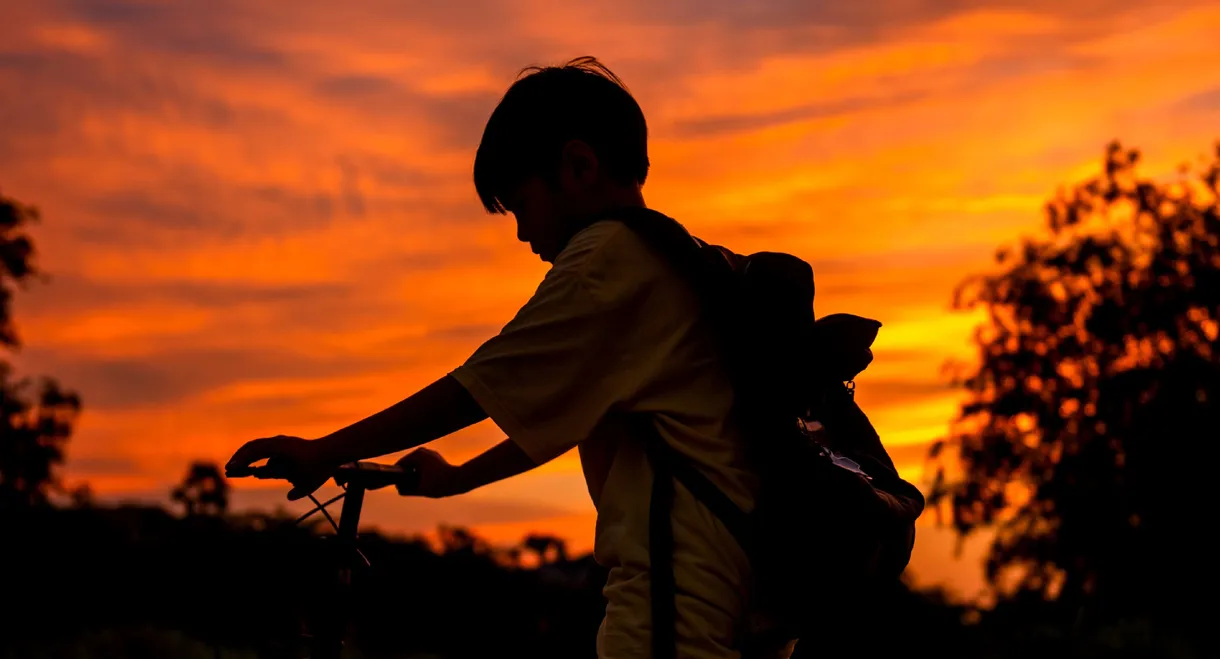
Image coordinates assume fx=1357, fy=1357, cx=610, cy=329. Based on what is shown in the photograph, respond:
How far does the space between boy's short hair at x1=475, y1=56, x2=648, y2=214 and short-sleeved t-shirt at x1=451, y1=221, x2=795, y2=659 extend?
26 centimetres

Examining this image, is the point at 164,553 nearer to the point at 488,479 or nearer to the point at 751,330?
the point at 488,479

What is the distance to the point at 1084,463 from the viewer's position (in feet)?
89.5

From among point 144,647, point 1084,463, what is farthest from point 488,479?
point 1084,463

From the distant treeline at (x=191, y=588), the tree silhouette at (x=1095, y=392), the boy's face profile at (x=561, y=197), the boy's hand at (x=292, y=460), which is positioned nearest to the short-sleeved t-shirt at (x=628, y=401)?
the boy's face profile at (x=561, y=197)

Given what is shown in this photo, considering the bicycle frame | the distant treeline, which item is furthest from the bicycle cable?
the distant treeline

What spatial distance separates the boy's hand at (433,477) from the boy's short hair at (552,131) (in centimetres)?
83

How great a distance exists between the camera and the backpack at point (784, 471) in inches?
103

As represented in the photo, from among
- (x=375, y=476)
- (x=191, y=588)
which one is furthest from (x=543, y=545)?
(x=375, y=476)

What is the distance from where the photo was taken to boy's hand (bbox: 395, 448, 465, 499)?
353cm

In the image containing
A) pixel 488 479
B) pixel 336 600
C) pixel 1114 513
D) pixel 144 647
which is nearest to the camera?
pixel 336 600

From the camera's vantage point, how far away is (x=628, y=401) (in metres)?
2.68

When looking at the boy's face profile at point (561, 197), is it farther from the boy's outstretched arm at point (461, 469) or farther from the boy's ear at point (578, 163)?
the boy's outstretched arm at point (461, 469)

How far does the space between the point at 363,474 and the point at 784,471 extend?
0.93 m

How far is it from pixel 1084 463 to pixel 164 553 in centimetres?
2293
